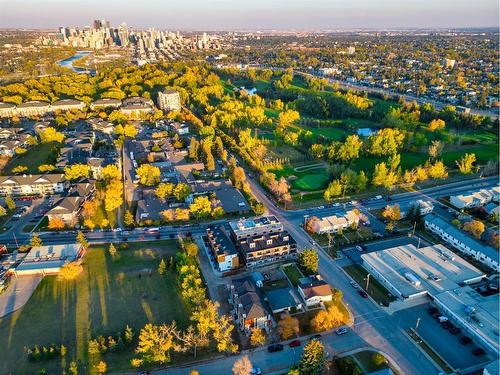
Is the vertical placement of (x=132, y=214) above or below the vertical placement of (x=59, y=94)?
below

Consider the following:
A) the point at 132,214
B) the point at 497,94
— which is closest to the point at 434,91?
the point at 497,94

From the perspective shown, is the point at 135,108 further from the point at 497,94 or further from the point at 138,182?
the point at 497,94

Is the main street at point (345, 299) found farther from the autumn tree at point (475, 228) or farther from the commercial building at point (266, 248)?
the autumn tree at point (475, 228)

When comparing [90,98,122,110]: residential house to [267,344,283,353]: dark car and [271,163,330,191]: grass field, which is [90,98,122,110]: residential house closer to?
[271,163,330,191]: grass field

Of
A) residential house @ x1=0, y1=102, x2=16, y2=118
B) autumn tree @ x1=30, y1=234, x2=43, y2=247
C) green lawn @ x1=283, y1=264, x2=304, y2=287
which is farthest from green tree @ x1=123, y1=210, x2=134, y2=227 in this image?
residential house @ x1=0, y1=102, x2=16, y2=118

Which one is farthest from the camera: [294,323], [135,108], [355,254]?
[135,108]

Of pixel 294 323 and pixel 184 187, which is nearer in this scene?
pixel 294 323

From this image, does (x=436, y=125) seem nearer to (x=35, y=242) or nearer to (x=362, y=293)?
(x=362, y=293)
